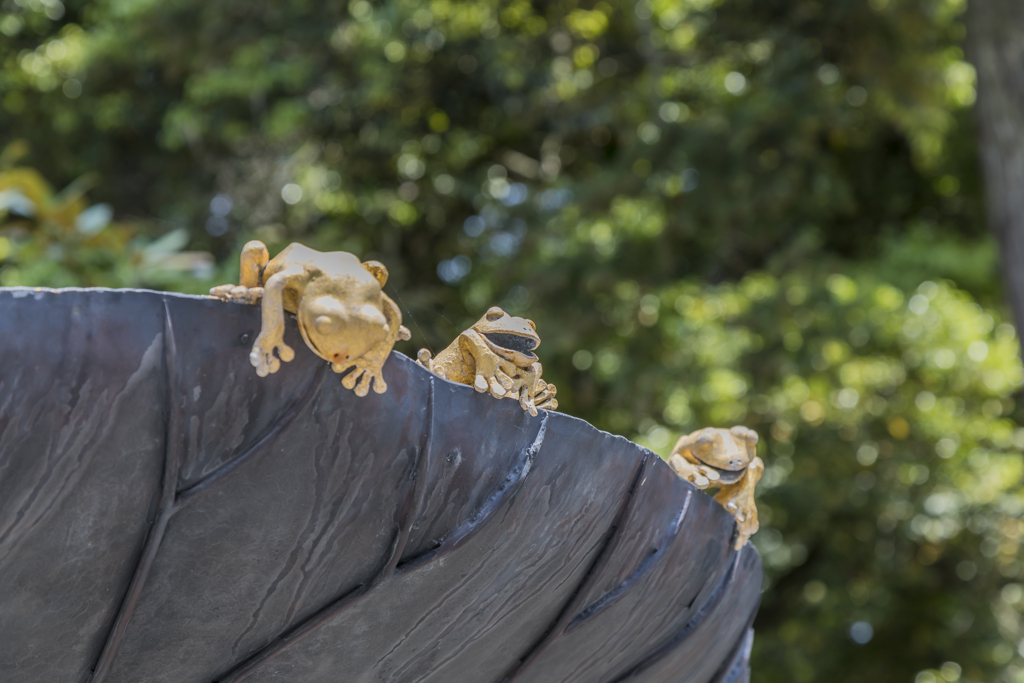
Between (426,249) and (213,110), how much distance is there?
6.70 ft

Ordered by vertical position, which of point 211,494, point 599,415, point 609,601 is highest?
point 211,494

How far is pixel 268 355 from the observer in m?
0.97

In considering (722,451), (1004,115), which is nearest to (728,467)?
(722,451)

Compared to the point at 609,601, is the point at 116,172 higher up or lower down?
lower down

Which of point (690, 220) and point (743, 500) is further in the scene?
point (690, 220)

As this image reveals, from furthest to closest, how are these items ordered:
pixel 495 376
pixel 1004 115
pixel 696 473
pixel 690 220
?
pixel 690 220 < pixel 1004 115 < pixel 696 473 < pixel 495 376

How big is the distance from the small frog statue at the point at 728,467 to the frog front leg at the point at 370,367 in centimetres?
68

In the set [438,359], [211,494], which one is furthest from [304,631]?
[438,359]

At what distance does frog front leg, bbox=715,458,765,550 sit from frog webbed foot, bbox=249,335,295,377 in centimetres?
82

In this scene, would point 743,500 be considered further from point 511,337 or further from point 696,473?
point 511,337

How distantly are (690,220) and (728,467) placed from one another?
17.1ft

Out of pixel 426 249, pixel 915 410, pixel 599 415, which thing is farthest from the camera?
pixel 426 249

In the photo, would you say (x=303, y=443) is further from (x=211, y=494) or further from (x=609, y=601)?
(x=609, y=601)

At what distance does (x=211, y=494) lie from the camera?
1.01 m
